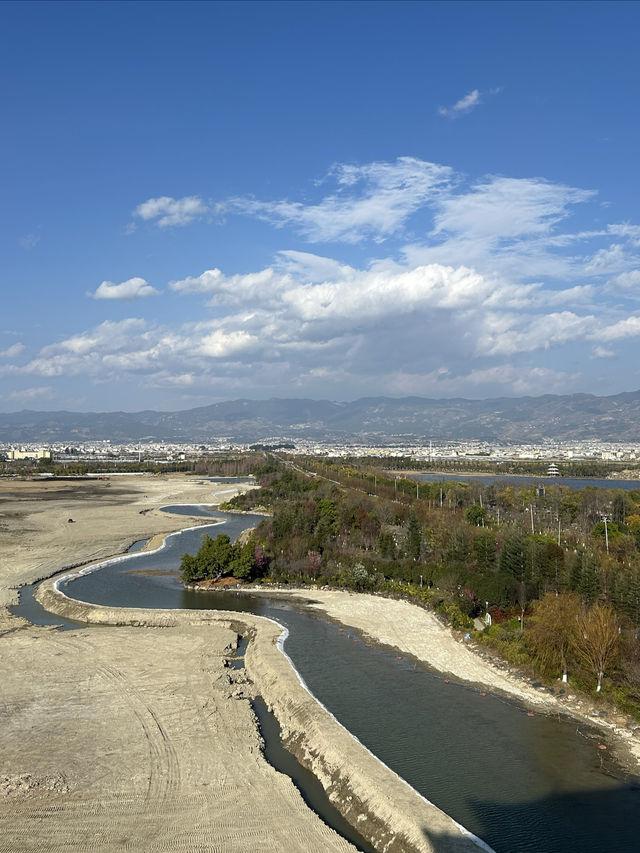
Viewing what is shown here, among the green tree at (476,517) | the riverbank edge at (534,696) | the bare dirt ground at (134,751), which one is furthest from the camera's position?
the green tree at (476,517)

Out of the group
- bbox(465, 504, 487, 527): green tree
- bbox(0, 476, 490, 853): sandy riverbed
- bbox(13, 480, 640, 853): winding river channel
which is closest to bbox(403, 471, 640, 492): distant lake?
bbox(465, 504, 487, 527): green tree

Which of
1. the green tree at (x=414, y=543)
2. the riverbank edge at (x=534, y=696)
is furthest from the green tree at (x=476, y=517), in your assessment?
the riverbank edge at (x=534, y=696)

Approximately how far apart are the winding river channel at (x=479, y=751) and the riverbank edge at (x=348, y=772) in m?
0.60

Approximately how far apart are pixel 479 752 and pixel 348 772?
3.83 meters

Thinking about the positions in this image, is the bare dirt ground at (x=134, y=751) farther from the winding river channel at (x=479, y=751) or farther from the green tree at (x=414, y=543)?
the green tree at (x=414, y=543)

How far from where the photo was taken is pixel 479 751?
17.6 meters

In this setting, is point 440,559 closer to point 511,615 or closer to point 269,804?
point 511,615

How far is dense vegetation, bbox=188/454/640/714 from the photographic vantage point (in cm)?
2197

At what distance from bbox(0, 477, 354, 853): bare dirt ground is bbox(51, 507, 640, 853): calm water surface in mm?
3120

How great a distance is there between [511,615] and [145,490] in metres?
79.4

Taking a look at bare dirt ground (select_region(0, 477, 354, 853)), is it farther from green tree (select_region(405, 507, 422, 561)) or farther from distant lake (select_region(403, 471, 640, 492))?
distant lake (select_region(403, 471, 640, 492))

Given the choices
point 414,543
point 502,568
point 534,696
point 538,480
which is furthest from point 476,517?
point 538,480

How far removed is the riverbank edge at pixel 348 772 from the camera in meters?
13.7

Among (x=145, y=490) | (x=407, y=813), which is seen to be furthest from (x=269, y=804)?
(x=145, y=490)
